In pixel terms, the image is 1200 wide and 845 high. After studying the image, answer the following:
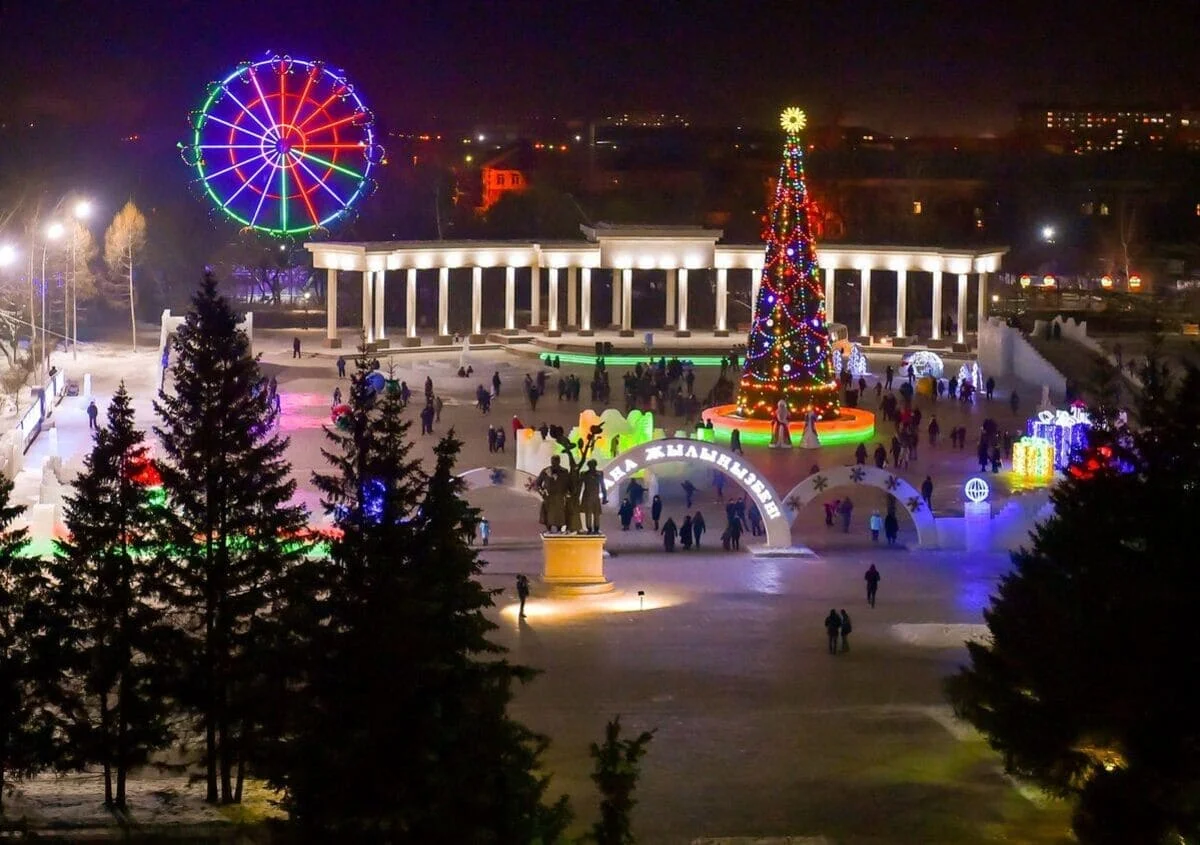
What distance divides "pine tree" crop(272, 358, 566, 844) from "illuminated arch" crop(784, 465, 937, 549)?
19.2 meters

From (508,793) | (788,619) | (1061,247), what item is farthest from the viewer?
(1061,247)

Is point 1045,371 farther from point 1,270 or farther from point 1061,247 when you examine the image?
point 1061,247

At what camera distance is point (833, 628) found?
25.5 metres

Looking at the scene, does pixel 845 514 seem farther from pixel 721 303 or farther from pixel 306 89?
pixel 721 303

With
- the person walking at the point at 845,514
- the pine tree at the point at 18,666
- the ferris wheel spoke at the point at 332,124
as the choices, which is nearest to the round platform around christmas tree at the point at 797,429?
the person walking at the point at 845,514

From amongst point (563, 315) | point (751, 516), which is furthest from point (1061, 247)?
point (751, 516)

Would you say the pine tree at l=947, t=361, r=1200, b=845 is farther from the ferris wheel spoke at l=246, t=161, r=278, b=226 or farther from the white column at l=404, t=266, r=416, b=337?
the white column at l=404, t=266, r=416, b=337

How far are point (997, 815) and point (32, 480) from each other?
67.2 feet

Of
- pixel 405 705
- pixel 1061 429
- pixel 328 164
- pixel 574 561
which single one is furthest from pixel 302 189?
pixel 405 705

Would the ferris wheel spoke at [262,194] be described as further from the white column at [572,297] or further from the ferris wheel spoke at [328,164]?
the white column at [572,297]

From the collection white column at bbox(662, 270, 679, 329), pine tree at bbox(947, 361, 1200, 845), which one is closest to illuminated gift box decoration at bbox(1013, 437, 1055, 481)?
pine tree at bbox(947, 361, 1200, 845)

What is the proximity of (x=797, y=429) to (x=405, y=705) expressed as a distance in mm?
28592

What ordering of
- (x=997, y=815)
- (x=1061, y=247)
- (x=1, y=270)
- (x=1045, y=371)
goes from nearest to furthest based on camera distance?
(x=997, y=815) < (x=1045, y=371) < (x=1, y=270) < (x=1061, y=247)

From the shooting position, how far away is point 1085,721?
18.5 metres
